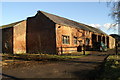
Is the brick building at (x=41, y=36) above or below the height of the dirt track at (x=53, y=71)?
above

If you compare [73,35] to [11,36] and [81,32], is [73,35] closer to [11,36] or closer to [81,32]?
[81,32]

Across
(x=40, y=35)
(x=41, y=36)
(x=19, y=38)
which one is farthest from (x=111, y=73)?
(x=19, y=38)

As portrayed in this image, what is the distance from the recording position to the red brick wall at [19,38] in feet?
69.9

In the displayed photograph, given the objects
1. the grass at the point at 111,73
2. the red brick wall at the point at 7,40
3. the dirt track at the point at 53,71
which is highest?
the red brick wall at the point at 7,40

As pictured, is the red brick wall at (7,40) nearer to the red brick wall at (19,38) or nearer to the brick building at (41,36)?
the brick building at (41,36)

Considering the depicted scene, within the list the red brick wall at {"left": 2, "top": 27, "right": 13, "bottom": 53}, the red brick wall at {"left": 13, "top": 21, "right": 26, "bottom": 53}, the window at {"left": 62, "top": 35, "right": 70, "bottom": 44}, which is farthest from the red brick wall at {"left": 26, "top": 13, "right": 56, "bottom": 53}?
the red brick wall at {"left": 2, "top": 27, "right": 13, "bottom": 53}

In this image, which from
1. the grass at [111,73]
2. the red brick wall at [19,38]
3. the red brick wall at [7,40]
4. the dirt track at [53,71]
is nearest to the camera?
the grass at [111,73]

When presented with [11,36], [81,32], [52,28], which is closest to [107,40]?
[81,32]

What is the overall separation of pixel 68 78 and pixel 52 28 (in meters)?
13.6

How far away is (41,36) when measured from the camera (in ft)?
66.2

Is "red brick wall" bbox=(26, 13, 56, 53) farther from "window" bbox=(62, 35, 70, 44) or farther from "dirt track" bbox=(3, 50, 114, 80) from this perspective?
"dirt track" bbox=(3, 50, 114, 80)

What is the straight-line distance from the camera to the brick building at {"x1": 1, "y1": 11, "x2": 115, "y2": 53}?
62.0 feet

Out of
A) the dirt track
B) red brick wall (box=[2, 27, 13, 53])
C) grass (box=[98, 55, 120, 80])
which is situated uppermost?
red brick wall (box=[2, 27, 13, 53])

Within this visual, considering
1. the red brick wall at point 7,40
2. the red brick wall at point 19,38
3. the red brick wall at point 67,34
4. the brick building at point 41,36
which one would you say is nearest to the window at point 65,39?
the brick building at point 41,36
